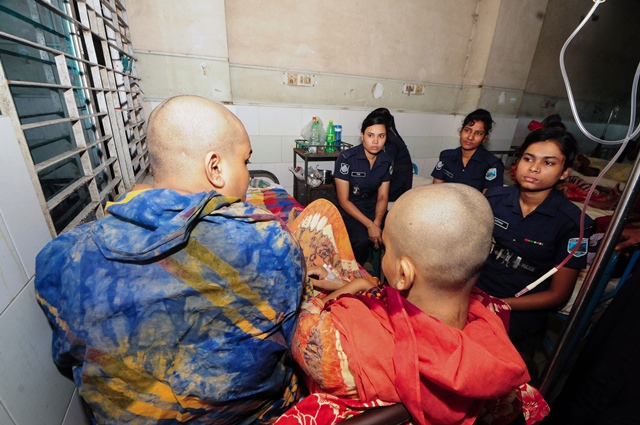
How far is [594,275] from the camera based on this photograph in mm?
767

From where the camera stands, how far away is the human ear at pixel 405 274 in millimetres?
746

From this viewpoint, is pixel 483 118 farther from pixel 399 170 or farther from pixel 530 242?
pixel 530 242

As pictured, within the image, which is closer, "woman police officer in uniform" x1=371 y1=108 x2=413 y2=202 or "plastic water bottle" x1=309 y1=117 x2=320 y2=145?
"woman police officer in uniform" x1=371 y1=108 x2=413 y2=202

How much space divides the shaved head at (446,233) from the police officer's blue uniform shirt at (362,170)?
1.67m

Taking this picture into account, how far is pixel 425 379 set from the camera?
25.6 inches

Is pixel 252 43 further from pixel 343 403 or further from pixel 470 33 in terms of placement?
pixel 343 403

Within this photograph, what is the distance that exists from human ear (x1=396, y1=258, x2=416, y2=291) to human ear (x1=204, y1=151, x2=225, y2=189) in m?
0.58

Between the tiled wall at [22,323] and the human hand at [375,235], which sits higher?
the tiled wall at [22,323]

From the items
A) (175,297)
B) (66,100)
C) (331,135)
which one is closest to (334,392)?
(175,297)

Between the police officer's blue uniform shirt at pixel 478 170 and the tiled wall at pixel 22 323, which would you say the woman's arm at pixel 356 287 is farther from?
the police officer's blue uniform shirt at pixel 478 170

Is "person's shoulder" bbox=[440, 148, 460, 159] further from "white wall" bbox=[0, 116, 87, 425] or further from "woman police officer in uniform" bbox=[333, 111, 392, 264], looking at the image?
"white wall" bbox=[0, 116, 87, 425]

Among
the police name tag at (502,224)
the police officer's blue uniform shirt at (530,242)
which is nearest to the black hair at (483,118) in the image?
the police officer's blue uniform shirt at (530,242)

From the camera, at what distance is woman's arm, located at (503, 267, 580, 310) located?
131 cm

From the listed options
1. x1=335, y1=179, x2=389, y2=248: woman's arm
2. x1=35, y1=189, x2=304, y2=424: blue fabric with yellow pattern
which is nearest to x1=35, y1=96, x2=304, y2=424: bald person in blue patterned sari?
x1=35, y1=189, x2=304, y2=424: blue fabric with yellow pattern
